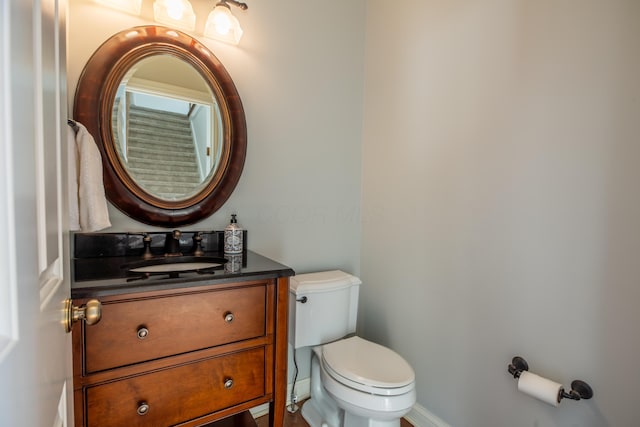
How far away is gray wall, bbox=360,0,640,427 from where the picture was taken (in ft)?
3.44

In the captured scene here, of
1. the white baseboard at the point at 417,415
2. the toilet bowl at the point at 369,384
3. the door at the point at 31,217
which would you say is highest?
the door at the point at 31,217

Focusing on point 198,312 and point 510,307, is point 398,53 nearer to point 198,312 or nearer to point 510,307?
point 510,307

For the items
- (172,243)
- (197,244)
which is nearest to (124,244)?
(172,243)

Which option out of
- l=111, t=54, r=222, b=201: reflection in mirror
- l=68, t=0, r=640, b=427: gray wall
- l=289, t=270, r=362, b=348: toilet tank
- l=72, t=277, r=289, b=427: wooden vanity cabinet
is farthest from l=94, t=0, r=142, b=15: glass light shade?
l=289, t=270, r=362, b=348: toilet tank

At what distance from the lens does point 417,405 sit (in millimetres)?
1721

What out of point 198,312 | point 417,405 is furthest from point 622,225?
point 198,312

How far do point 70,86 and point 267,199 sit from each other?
979 mm

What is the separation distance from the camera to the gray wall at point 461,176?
1.07 meters

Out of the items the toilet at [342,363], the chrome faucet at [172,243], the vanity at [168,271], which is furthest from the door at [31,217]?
the toilet at [342,363]

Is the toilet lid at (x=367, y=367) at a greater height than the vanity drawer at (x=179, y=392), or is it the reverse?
the vanity drawer at (x=179, y=392)

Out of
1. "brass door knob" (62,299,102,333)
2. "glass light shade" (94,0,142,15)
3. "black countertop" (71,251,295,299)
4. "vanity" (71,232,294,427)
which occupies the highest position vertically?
"glass light shade" (94,0,142,15)

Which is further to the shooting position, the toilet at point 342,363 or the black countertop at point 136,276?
the toilet at point 342,363

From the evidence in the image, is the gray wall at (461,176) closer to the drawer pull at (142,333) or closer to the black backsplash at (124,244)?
the black backsplash at (124,244)

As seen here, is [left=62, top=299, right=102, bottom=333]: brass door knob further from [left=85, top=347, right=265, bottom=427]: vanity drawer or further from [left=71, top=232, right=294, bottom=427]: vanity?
[left=85, top=347, right=265, bottom=427]: vanity drawer
